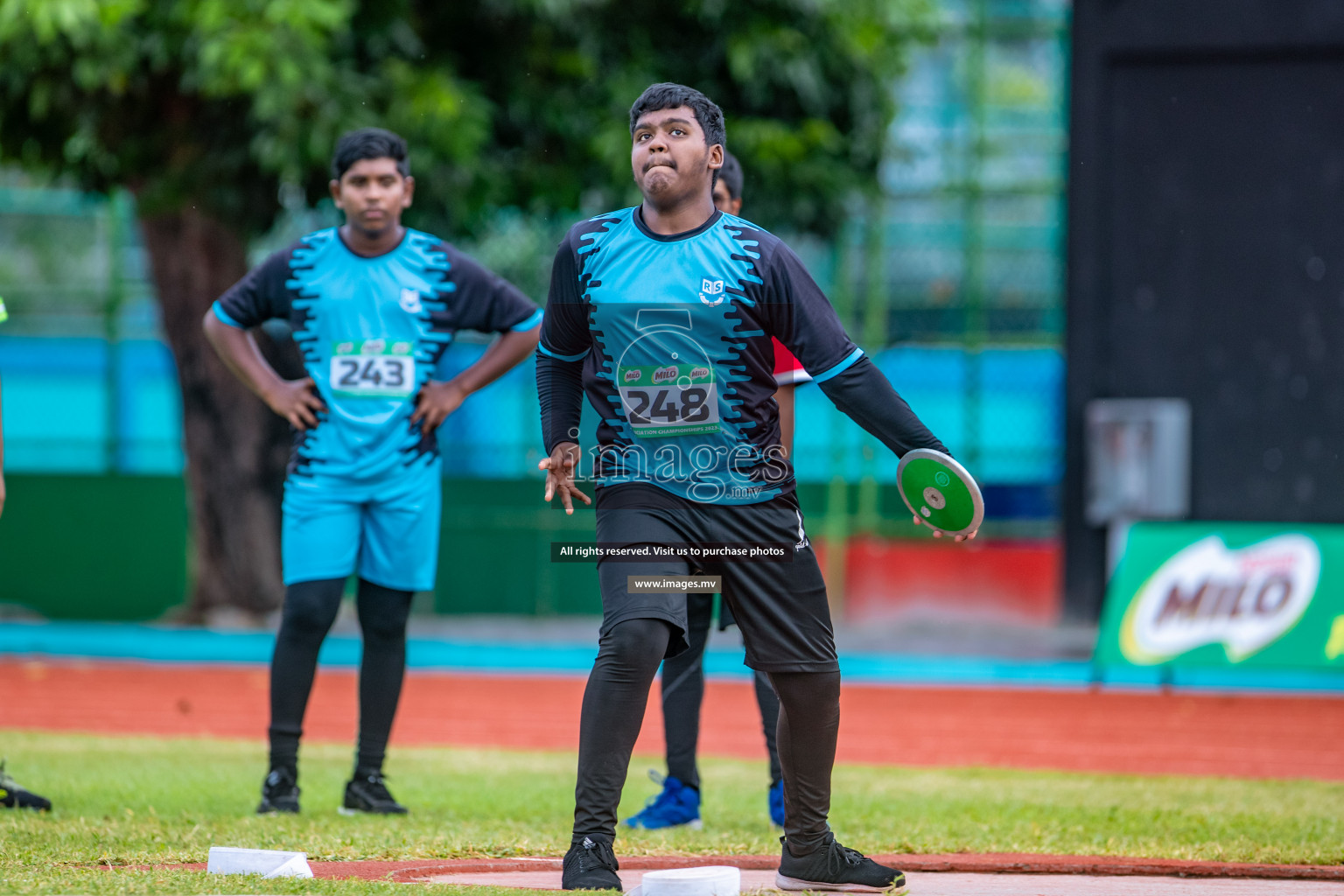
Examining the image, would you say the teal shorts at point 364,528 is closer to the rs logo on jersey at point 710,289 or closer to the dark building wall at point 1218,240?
the rs logo on jersey at point 710,289

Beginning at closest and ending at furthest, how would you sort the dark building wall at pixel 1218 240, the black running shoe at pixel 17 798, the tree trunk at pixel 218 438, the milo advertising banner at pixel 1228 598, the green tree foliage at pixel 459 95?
the black running shoe at pixel 17 798, the milo advertising banner at pixel 1228 598, the green tree foliage at pixel 459 95, the dark building wall at pixel 1218 240, the tree trunk at pixel 218 438

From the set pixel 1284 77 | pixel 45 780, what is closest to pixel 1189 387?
pixel 1284 77

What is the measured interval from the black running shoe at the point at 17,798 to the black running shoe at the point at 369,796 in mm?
970

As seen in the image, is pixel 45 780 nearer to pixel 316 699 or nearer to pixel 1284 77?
pixel 316 699

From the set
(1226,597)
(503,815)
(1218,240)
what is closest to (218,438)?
(1226,597)

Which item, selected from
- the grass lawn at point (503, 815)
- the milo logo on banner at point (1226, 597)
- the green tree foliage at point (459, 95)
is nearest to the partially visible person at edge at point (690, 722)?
the grass lawn at point (503, 815)

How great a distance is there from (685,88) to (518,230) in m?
10.8

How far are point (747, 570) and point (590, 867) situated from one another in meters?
0.81

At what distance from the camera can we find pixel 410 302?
579 centimetres

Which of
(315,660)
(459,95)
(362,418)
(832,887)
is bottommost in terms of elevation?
(832,887)

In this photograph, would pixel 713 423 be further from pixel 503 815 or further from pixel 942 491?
pixel 503 815

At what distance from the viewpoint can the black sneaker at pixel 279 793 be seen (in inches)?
220

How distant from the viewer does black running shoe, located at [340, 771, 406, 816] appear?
5688 millimetres

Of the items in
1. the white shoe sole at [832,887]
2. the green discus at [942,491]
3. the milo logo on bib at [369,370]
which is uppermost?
the milo logo on bib at [369,370]
